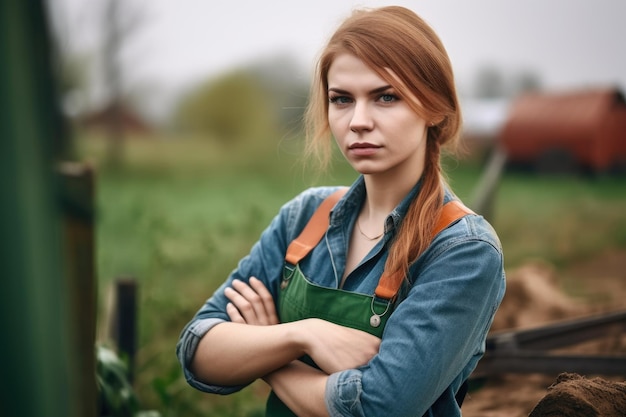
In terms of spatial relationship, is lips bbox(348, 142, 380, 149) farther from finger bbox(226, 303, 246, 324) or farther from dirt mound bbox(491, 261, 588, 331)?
dirt mound bbox(491, 261, 588, 331)

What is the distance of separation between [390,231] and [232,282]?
1.88 feet

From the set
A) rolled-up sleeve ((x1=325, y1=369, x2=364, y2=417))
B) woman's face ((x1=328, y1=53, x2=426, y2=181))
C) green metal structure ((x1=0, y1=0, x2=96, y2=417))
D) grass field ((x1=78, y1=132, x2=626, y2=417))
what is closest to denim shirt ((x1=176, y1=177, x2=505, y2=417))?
rolled-up sleeve ((x1=325, y1=369, x2=364, y2=417))

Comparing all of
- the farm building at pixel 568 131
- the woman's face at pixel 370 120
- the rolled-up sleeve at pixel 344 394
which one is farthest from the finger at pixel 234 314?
the farm building at pixel 568 131

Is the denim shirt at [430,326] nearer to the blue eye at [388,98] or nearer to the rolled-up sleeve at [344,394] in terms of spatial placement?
the rolled-up sleeve at [344,394]

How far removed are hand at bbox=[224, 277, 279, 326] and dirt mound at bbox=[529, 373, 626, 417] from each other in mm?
857

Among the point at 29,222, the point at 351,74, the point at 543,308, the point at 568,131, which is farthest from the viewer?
the point at 568,131

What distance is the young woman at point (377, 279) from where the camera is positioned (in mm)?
1963

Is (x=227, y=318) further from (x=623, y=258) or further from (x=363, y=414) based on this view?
(x=623, y=258)

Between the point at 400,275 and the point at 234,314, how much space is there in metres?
0.57

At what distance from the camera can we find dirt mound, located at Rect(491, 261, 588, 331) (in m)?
4.93

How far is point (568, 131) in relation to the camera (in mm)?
11117

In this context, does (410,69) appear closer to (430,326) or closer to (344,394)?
(430,326)

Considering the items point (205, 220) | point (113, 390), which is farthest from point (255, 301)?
point (205, 220)

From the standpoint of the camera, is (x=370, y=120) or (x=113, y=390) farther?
(x=113, y=390)
